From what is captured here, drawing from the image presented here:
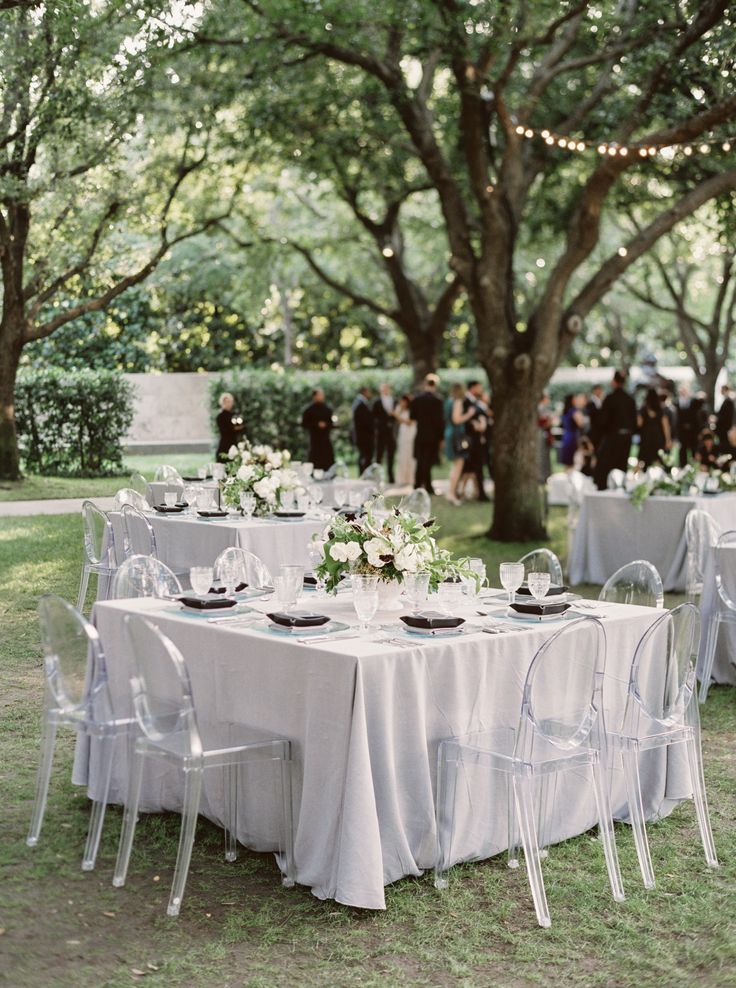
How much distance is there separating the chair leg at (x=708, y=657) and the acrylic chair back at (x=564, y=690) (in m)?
3.12

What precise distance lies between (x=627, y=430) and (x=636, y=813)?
988 cm

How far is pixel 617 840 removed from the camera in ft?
18.5

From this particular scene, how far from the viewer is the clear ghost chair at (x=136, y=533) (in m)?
9.00

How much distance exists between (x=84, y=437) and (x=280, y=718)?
10.0 metres

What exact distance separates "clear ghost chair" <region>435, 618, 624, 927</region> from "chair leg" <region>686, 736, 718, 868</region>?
0.48 m

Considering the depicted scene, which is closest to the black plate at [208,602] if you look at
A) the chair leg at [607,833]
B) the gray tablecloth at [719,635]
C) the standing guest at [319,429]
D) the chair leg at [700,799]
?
the chair leg at [607,833]

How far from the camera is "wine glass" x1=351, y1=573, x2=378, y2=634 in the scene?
518 centimetres

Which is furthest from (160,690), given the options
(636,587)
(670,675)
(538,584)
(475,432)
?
(475,432)

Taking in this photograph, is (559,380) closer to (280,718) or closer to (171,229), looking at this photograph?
(171,229)

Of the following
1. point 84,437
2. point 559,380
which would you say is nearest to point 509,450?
point 84,437

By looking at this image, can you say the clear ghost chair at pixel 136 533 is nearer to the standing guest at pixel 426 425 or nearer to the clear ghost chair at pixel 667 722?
the clear ghost chair at pixel 667 722

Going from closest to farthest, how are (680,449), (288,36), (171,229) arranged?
(288,36) < (171,229) < (680,449)

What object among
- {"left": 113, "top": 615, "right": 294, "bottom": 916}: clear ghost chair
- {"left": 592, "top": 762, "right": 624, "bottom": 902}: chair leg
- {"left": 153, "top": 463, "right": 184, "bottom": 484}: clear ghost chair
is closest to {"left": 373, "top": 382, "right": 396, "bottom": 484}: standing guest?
{"left": 153, "top": 463, "right": 184, "bottom": 484}: clear ghost chair

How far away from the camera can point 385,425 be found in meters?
22.0
